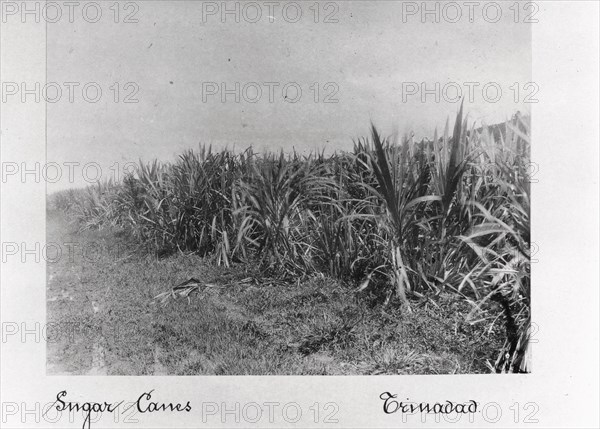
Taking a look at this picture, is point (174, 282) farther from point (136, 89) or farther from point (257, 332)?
point (136, 89)

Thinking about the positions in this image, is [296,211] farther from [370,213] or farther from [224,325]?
[224,325]

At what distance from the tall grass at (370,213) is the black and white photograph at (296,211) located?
0.01 metres

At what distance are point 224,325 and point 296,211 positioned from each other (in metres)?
0.72

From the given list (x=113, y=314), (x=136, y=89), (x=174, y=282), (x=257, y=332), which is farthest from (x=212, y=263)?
(x=136, y=89)

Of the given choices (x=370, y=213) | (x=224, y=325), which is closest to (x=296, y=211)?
(x=370, y=213)

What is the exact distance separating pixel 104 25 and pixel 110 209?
102cm

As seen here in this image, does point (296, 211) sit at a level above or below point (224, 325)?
above

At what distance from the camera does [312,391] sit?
95.4 inches

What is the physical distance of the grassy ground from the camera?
94.2 inches

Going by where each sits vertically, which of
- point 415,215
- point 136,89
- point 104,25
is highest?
point 104,25

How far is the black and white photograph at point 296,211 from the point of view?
2.40 m

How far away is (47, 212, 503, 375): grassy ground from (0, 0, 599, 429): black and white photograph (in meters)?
0.01

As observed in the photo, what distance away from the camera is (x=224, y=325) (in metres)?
2.44

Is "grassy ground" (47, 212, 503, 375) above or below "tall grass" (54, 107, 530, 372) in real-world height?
below
